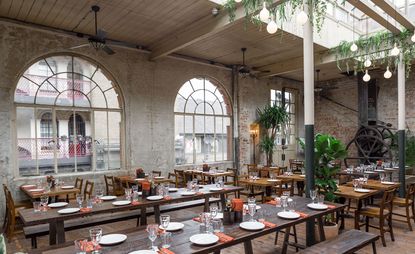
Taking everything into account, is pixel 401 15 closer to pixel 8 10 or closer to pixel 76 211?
pixel 76 211

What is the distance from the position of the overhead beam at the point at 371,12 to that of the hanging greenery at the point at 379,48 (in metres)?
0.23

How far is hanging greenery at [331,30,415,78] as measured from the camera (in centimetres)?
659

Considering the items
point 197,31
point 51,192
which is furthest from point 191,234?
point 197,31

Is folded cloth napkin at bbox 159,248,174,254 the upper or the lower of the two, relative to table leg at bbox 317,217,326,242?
upper

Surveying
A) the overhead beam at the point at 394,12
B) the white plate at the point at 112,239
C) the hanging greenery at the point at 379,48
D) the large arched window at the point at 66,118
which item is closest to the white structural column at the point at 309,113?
the overhead beam at the point at 394,12

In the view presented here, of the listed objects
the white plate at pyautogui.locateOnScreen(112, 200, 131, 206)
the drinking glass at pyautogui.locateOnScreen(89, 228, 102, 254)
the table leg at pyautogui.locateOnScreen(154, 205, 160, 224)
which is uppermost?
the drinking glass at pyautogui.locateOnScreen(89, 228, 102, 254)

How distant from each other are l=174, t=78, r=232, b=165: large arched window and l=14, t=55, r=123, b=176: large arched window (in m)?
1.96

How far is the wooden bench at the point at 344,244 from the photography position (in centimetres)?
300

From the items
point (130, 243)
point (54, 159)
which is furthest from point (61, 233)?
point (54, 159)

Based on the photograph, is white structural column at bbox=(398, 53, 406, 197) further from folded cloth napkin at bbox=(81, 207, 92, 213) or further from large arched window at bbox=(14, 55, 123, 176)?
large arched window at bbox=(14, 55, 123, 176)

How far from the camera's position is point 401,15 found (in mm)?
5691

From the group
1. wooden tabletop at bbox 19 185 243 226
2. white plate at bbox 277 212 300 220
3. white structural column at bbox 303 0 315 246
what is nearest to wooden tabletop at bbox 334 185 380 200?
white structural column at bbox 303 0 315 246

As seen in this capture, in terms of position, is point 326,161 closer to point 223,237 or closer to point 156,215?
point 223,237

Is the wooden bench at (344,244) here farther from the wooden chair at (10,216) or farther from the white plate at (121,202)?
the wooden chair at (10,216)
